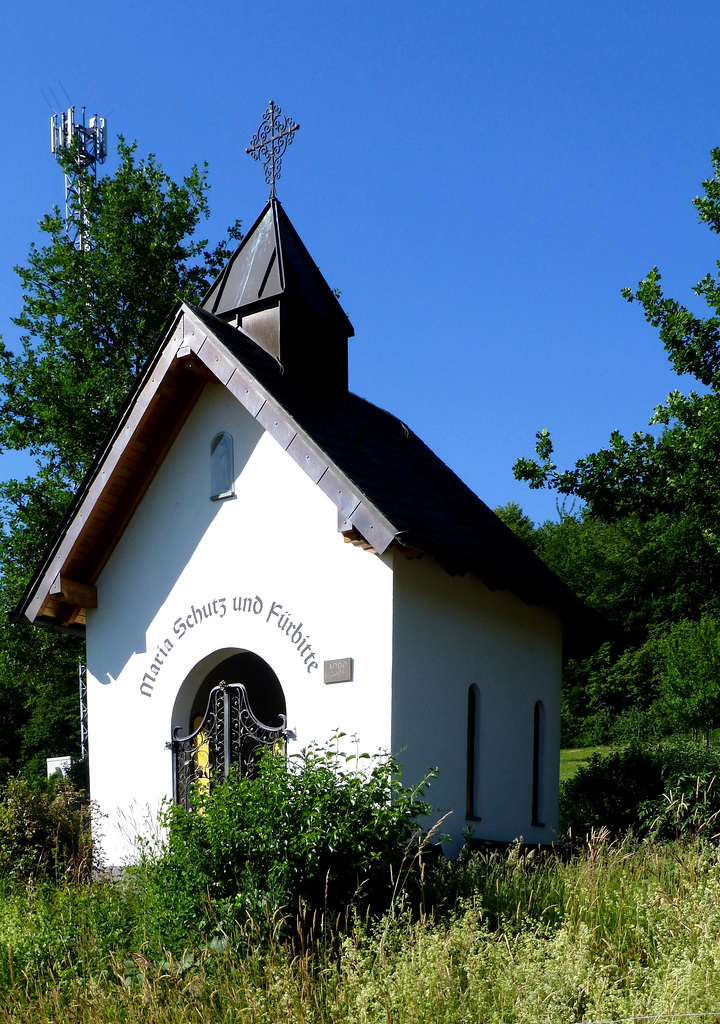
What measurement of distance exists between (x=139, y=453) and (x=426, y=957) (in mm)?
8208

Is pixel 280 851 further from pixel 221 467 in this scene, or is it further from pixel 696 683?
pixel 696 683

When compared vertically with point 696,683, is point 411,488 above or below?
above

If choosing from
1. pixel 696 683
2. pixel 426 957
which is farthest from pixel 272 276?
pixel 696 683

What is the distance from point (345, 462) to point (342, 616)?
1.58 metres

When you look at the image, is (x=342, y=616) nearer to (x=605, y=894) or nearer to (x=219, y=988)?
(x=605, y=894)

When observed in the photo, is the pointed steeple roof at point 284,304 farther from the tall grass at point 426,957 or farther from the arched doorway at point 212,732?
the tall grass at point 426,957

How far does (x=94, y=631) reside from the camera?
13.4 meters

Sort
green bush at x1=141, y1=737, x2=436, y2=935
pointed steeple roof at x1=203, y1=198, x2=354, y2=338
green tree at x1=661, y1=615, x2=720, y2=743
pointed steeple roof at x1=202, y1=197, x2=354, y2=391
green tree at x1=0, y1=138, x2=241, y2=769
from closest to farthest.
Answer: green bush at x1=141, y1=737, x2=436, y2=935, pointed steeple roof at x1=202, y1=197, x2=354, y2=391, pointed steeple roof at x1=203, y1=198, x2=354, y2=338, green tree at x1=0, y1=138, x2=241, y2=769, green tree at x1=661, y1=615, x2=720, y2=743

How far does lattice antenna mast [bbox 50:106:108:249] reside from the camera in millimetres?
23094

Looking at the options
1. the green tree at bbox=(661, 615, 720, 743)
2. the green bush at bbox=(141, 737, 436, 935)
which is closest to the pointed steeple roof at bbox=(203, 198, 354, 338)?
the green bush at bbox=(141, 737, 436, 935)

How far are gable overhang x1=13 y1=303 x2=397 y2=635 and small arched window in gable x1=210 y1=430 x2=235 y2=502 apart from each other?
633mm

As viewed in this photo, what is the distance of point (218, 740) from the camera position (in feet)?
40.6

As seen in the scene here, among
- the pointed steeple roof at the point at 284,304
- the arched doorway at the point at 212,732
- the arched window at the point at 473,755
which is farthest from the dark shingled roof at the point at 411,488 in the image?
the arched doorway at the point at 212,732

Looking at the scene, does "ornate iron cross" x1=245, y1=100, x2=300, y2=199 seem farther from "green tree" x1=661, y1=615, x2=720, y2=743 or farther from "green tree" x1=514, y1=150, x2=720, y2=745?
"green tree" x1=661, y1=615, x2=720, y2=743
